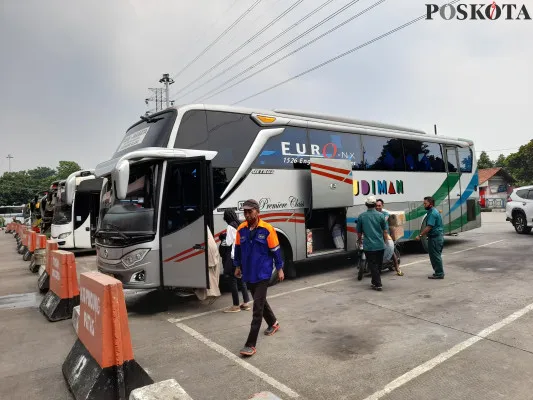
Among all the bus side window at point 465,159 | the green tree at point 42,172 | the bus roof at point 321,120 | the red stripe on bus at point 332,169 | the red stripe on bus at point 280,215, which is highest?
the green tree at point 42,172

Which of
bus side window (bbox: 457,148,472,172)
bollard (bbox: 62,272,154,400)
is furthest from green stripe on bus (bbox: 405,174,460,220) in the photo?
bollard (bbox: 62,272,154,400)

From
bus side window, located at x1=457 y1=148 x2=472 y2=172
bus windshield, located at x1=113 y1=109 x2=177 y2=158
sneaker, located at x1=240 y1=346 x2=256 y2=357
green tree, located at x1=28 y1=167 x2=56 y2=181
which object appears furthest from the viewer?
green tree, located at x1=28 y1=167 x2=56 y2=181

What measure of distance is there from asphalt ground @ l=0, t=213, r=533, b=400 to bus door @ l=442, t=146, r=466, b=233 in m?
4.71

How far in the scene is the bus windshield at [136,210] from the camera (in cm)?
648

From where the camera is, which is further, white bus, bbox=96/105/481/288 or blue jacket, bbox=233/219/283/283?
white bus, bbox=96/105/481/288

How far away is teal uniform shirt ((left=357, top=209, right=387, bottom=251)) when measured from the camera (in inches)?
296

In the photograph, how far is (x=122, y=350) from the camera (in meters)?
3.55

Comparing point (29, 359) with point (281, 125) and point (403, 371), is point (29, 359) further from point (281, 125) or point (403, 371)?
point (281, 125)

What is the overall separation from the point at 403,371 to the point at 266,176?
489 cm

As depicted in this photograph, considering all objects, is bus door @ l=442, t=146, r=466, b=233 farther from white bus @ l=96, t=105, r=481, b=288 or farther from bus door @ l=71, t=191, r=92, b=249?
bus door @ l=71, t=191, r=92, b=249

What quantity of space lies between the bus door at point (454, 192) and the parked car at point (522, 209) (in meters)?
3.52

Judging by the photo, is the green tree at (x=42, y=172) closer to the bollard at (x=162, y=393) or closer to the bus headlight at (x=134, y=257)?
the bus headlight at (x=134, y=257)

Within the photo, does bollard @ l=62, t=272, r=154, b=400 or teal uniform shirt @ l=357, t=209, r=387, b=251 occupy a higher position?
teal uniform shirt @ l=357, t=209, r=387, b=251

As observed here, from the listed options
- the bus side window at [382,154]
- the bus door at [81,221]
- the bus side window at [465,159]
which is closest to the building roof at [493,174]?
the bus side window at [465,159]
